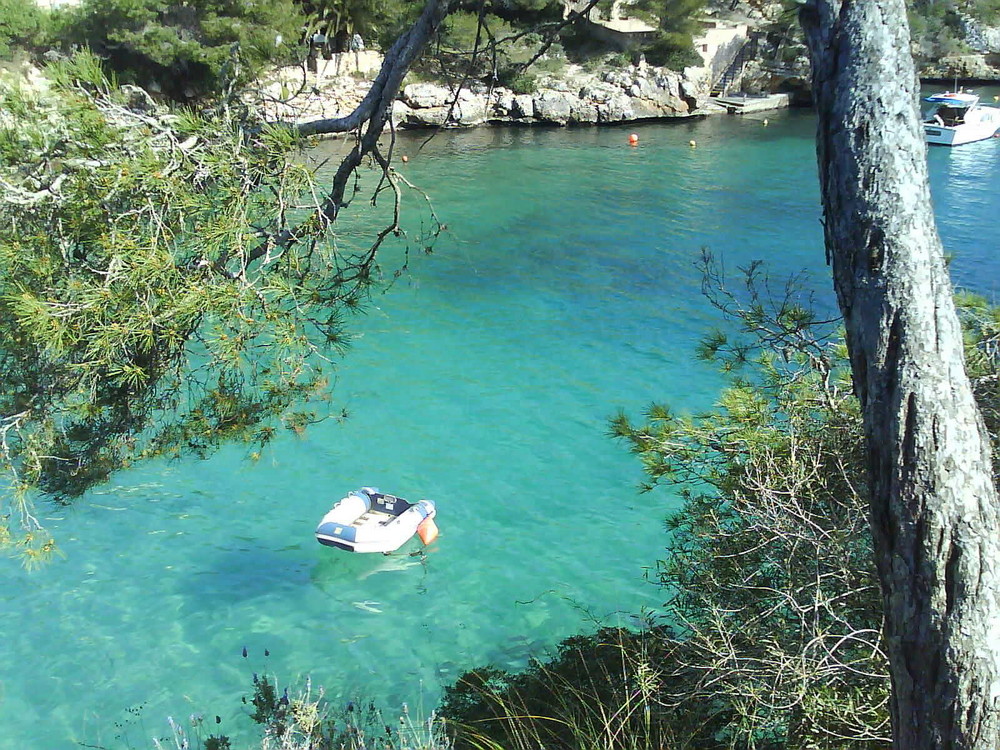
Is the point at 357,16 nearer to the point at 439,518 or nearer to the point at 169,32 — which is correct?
the point at 169,32

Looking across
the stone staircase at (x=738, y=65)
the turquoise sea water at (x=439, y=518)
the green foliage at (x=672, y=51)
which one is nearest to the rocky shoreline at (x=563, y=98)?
the green foliage at (x=672, y=51)

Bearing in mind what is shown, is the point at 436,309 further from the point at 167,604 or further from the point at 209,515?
the point at 167,604

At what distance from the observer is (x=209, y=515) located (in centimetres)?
827

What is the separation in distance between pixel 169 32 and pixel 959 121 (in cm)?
2065

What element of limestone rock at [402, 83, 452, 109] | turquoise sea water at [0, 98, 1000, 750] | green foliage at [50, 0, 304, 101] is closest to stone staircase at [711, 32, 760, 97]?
limestone rock at [402, 83, 452, 109]

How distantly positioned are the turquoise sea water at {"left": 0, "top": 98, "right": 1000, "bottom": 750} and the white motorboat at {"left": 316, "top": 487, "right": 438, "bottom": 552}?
Result: 1.05 ft

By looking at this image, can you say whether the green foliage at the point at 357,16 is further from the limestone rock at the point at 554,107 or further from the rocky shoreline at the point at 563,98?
the limestone rock at the point at 554,107

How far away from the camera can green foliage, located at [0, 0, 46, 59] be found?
71.4ft

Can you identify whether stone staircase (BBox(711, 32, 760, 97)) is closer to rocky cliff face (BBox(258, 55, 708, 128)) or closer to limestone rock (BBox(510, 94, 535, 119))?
rocky cliff face (BBox(258, 55, 708, 128))

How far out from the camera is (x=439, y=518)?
835cm

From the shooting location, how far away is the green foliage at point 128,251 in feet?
8.62

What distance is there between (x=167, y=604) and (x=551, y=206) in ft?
42.6

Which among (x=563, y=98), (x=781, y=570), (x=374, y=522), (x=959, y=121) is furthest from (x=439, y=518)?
(x=563, y=98)

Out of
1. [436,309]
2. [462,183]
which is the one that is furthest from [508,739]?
[462,183]
